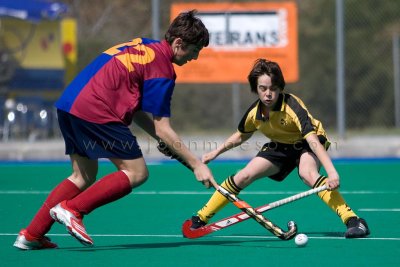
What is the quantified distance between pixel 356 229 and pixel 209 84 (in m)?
11.5

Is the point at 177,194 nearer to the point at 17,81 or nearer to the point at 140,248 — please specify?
the point at 140,248

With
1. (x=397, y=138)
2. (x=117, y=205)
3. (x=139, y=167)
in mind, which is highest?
(x=139, y=167)

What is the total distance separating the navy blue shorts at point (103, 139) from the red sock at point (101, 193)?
15cm

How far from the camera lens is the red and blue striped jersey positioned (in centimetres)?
636

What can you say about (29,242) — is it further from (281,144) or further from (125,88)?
(281,144)

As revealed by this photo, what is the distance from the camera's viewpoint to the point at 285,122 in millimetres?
7293

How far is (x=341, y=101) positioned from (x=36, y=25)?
19.7 feet

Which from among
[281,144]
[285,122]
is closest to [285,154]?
[281,144]

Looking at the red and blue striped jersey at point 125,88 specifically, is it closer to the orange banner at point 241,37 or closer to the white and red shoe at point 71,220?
the white and red shoe at point 71,220

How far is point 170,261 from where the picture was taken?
6.17 m

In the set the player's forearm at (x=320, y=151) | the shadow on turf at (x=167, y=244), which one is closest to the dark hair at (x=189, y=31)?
the player's forearm at (x=320, y=151)

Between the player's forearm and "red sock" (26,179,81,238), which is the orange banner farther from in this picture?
"red sock" (26,179,81,238)

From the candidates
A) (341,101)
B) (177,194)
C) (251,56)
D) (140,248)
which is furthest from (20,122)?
(140,248)

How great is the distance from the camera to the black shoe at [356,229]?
6996mm
